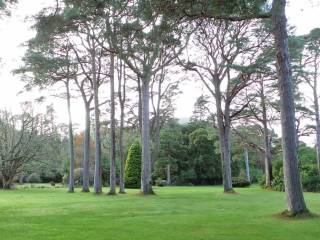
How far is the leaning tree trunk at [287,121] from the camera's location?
36.8 ft

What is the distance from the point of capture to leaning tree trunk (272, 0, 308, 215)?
1122 centimetres

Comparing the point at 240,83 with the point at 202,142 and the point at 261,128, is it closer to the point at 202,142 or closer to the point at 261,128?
the point at 261,128

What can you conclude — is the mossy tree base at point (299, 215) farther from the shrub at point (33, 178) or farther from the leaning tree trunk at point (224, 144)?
the shrub at point (33, 178)

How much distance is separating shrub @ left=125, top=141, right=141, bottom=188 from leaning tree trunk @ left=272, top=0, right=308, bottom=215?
23.1 meters

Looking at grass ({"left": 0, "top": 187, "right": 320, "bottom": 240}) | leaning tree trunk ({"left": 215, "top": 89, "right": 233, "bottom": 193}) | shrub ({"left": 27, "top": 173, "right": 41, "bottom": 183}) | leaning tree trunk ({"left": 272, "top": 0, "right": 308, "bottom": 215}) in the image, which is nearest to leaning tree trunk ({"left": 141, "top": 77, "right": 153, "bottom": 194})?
leaning tree trunk ({"left": 215, "top": 89, "right": 233, "bottom": 193})

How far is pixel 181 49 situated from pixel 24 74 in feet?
35.8

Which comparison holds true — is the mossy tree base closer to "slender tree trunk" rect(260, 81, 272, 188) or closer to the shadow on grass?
the shadow on grass

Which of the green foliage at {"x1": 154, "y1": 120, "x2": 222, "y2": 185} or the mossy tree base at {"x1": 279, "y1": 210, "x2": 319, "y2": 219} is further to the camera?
the green foliage at {"x1": 154, "y1": 120, "x2": 222, "y2": 185}

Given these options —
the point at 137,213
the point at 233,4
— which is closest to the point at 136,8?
the point at 233,4

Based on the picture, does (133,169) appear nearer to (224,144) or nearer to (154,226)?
(224,144)

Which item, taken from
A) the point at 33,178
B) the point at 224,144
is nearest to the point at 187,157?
the point at 33,178

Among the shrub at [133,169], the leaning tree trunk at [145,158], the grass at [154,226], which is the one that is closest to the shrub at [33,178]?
the shrub at [133,169]

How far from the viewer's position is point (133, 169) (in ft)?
113

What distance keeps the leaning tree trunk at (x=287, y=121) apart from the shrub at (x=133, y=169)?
2310 cm
